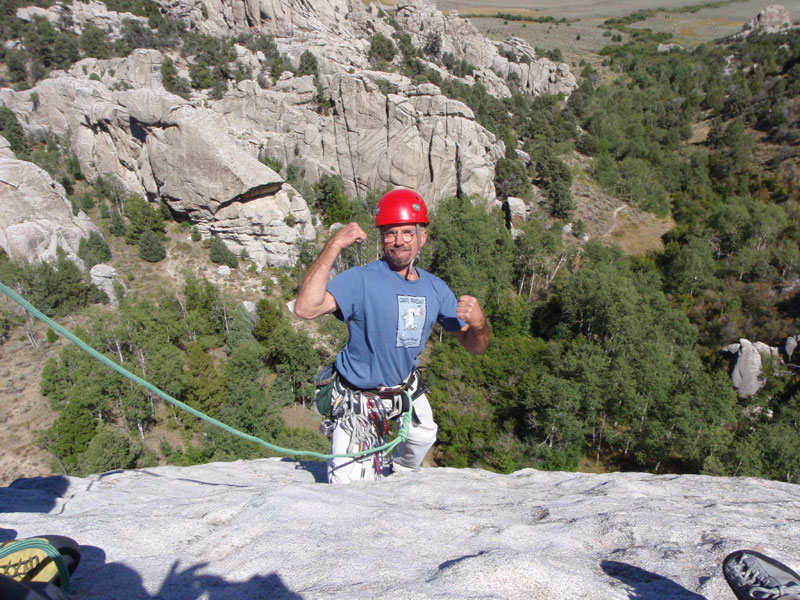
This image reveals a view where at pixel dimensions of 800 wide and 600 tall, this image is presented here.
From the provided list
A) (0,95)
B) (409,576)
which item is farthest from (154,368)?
(0,95)

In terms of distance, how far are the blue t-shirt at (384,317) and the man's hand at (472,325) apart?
0.12 m

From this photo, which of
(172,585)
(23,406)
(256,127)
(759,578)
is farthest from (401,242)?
(256,127)

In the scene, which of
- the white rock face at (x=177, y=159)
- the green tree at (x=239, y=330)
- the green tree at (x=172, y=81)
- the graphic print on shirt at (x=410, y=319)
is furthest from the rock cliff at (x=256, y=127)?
the graphic print on shirt at (x=410, y=319)

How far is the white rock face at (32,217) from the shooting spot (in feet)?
84.6

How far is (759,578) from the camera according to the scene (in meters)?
2.12

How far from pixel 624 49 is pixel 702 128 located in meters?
31.6

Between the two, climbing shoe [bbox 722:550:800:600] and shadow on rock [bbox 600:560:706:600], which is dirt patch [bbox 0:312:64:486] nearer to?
shadow on rock [bbox 600:560:706:600]

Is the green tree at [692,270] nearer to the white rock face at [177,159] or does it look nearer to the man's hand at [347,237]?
the white rock face at [177,159]

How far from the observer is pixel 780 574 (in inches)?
81.6

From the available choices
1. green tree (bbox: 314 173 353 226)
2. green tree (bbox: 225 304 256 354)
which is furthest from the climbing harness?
green tree (bbox: 314 173 353 226)

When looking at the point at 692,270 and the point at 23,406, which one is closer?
the point at 23,406

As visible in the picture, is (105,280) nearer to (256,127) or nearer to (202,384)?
(202,384)

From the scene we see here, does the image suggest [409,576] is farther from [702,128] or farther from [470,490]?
[702,128]

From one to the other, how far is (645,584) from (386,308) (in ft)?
7.95
